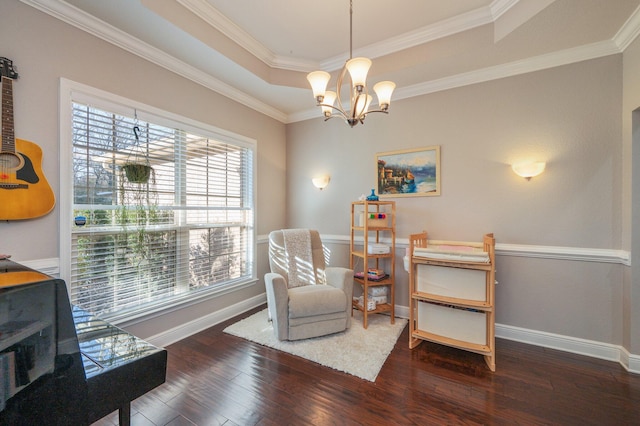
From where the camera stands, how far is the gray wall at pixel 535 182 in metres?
2.30

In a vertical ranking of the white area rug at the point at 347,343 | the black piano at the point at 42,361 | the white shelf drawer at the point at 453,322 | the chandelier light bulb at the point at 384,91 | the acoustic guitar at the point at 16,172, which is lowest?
the white area rug at the point at 347,343

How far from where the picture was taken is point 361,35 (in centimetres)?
256

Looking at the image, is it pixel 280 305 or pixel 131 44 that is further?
pixel 280 305

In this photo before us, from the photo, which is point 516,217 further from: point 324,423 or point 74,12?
point 74,12

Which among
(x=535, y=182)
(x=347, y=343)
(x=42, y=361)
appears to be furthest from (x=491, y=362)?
(x=42, y=361)

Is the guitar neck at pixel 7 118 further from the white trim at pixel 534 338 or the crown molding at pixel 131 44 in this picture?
the white trim at pixel 534 338

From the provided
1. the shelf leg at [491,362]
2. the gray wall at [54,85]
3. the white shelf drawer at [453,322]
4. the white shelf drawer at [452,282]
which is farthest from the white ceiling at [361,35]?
the shelf leg at [491,362]

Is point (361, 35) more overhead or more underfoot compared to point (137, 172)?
more overhead

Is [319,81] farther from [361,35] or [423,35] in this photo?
[423,35]

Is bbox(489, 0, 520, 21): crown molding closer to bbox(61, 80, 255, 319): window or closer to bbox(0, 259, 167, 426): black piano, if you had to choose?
bbox(61, 80, 255, 319): window

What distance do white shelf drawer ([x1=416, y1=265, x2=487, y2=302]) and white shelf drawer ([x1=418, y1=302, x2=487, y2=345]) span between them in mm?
146

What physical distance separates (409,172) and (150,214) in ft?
9.28

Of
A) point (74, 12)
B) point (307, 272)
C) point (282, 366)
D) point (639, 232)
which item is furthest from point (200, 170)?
point (639, 232)

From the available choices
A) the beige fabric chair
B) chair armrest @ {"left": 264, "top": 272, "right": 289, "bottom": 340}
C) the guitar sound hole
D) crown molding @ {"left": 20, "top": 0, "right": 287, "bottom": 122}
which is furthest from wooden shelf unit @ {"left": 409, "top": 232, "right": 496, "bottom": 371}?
the guitar sound hole
